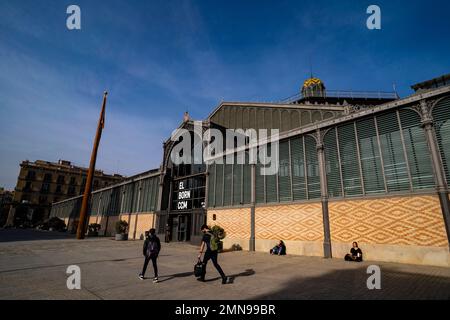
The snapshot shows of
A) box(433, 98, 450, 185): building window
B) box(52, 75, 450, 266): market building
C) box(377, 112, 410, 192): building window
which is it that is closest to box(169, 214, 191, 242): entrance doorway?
box(52, 75, 450, 266): market building

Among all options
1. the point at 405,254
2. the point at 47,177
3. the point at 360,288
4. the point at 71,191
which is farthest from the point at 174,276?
the point at 47,177

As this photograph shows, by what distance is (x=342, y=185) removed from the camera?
539 inches

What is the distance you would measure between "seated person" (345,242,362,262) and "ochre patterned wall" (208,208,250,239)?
7104 millimetres

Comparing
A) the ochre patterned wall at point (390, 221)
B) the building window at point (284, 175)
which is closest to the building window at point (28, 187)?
the building window at point (284, 175)

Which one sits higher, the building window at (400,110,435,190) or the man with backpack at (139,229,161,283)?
the building window at (400,110,435,190)

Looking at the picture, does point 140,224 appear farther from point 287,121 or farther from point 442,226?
point 442,226

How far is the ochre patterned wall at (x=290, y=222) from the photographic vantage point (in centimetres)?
1424

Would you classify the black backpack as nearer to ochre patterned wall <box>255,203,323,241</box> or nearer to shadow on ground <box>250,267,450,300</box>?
shadow on ground <box>250,267,450,300</box>

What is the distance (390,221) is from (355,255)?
7.53 feet

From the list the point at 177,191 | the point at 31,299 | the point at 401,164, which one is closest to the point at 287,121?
the point at 401,164

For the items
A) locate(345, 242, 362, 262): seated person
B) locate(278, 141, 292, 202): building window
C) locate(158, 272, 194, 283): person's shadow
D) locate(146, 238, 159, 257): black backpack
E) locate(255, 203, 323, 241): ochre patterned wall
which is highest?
locate(278, 141, 292, 202): building window

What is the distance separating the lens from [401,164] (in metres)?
12.0

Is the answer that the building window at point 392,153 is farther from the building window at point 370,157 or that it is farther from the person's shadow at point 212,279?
the person's shadow at point 212,279

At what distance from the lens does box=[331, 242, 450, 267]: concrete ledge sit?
1011 cm
